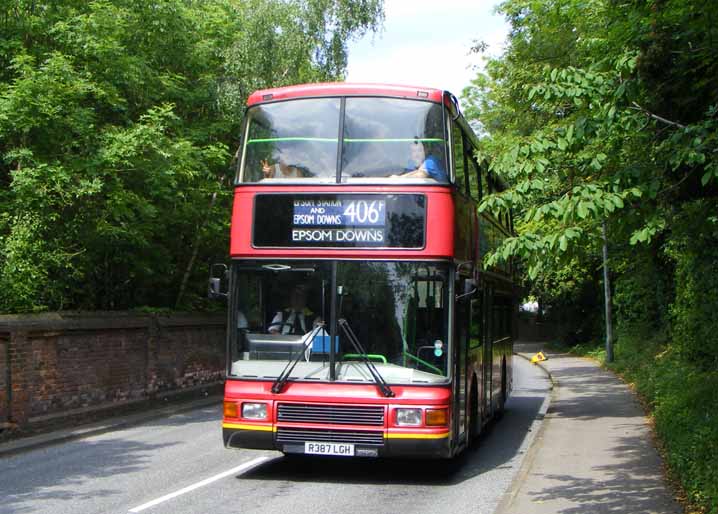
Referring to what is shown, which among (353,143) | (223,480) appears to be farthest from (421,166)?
(223,480)

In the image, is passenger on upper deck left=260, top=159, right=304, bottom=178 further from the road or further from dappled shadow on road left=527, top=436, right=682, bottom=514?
dappled shadow on road left=527, top=436, right=682, bottom=514

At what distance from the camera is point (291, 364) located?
33.2ft

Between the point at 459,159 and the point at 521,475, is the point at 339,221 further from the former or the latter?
the point at 521,475

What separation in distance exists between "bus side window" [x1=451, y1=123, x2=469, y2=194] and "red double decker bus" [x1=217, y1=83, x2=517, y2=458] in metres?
0.09

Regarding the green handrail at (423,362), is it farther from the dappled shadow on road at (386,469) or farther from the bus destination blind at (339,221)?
the dappled shadow on road at (386,469)

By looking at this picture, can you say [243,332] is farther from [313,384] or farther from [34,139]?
[34,139]

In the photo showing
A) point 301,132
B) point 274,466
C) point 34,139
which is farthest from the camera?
point 34,139

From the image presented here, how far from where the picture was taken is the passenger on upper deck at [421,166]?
33.7ft

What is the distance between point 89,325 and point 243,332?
263 inches

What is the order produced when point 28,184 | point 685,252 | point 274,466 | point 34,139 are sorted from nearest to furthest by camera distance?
point 274,466 → point 28,184 → point 34,139 → point 685,252

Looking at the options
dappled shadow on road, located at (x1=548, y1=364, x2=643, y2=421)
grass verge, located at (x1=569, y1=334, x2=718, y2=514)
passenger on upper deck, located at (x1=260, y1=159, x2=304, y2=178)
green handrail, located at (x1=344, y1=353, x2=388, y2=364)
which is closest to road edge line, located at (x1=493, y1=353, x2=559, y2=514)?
dappled shadow on road, located at (x1=548, y1=364, x2=643, y2=421)

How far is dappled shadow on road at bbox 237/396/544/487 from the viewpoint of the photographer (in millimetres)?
10719

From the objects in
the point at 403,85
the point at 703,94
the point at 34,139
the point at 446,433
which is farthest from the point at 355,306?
the point at 34,139

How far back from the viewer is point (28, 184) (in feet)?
47.0
